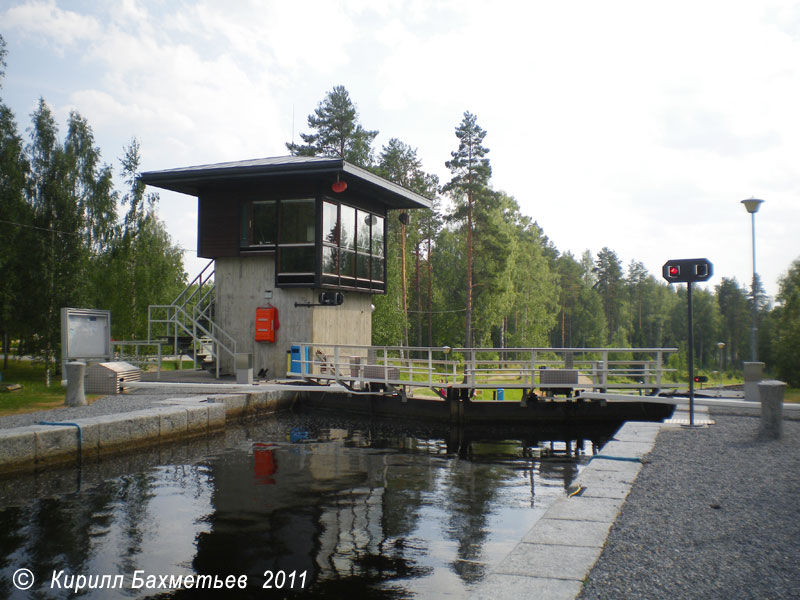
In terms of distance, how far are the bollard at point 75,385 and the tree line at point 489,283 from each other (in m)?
12.8

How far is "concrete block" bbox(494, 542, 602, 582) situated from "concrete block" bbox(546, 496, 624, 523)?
89 cm

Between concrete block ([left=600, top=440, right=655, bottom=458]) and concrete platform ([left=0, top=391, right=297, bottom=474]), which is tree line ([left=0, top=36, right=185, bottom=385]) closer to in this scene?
concrete platform ([left=0, top=391, right=297, bottom=474])

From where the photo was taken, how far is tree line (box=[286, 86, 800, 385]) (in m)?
40.7

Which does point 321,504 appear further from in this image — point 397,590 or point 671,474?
point 671,474

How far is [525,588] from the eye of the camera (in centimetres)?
417

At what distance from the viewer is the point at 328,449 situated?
13180 millimetres

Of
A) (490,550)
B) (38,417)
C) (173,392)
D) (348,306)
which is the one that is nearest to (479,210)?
(348,306)

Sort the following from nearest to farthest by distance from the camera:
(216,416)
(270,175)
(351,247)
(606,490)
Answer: (606,490), (216,416), (270,175), (351,247)

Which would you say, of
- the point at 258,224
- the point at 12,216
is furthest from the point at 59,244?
the point at 258,224

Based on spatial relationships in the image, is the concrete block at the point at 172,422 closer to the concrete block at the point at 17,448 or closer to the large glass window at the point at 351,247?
the concrete block at the point at 17,448

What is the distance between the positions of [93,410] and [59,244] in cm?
1675

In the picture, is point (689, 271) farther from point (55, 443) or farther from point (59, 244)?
point (59, 244)

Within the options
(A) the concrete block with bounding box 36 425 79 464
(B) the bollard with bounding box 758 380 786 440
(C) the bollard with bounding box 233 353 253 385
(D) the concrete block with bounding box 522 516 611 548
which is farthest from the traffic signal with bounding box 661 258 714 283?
(C) the bollard with bounding box 233 353 253 385

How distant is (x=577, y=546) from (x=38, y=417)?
11.2 m
